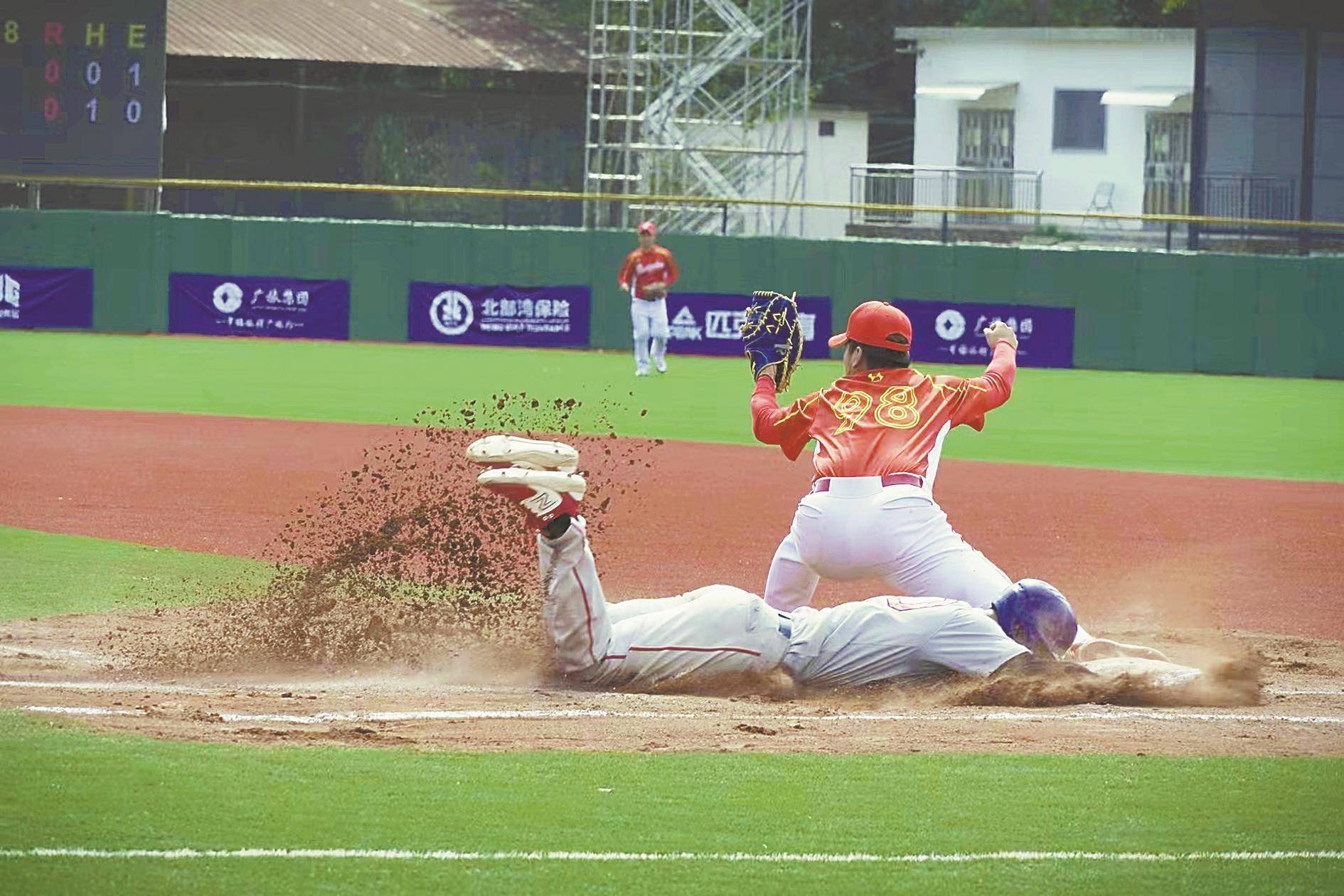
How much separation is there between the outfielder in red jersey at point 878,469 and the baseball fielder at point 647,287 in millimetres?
15049

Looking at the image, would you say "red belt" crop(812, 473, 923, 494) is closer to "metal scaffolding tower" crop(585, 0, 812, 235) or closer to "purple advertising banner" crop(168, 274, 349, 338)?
"purple advertising banner" crop(168, 274, 349, 338)

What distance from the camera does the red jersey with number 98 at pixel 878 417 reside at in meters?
6.76

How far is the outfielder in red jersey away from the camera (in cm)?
668

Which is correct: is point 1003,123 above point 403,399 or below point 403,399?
above

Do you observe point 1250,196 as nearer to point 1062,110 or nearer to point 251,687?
point 1062,110

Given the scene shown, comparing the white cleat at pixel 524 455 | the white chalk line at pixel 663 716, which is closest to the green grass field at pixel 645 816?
the white chalk line at pixel 663 716

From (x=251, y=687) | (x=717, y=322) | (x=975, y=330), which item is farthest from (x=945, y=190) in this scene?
(x=251, y=687)

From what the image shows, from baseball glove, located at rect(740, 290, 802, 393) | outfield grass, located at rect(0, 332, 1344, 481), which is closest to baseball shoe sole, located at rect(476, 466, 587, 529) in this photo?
baseball glove, located at rect(740, 290, 802, 393)

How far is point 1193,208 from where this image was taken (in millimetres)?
26312

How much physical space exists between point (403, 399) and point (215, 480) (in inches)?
237

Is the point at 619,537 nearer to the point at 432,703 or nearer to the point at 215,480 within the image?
the point at 215,480

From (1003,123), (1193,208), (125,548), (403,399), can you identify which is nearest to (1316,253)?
(1193,208)

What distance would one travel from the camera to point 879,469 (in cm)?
672

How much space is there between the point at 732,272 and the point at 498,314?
345cm
